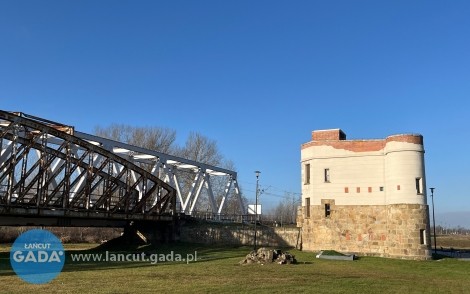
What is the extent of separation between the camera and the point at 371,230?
117ft

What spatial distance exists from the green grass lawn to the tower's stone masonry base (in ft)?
9.86

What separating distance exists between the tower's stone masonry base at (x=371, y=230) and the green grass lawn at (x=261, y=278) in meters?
3.01

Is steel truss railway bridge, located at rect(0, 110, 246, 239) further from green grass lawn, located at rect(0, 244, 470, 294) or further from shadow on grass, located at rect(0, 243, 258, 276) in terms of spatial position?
→ green grass lawn, located at rect(0, 244, 470, 294)

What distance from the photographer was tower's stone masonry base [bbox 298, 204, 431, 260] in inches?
1330

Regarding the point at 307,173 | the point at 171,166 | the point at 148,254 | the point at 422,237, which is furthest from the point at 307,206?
the point at 171,166

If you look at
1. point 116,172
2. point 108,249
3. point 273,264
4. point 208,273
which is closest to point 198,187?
point 116,172

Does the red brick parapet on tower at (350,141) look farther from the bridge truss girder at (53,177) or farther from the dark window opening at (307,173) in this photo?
the bridge truss girder at (53,177)

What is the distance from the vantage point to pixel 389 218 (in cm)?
3497

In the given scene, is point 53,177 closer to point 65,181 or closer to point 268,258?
point 65,181

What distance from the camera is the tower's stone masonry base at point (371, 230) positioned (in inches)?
1330

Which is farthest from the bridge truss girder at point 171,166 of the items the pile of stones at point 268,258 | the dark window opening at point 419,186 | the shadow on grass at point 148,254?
the dark window opening at point 419,186

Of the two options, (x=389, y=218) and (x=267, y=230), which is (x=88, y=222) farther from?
(x=389, y=218)

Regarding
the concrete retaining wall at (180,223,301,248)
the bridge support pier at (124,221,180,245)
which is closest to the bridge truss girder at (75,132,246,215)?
the bridge support pier at (124,221,180,245)

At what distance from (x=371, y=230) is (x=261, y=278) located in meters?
17.7
